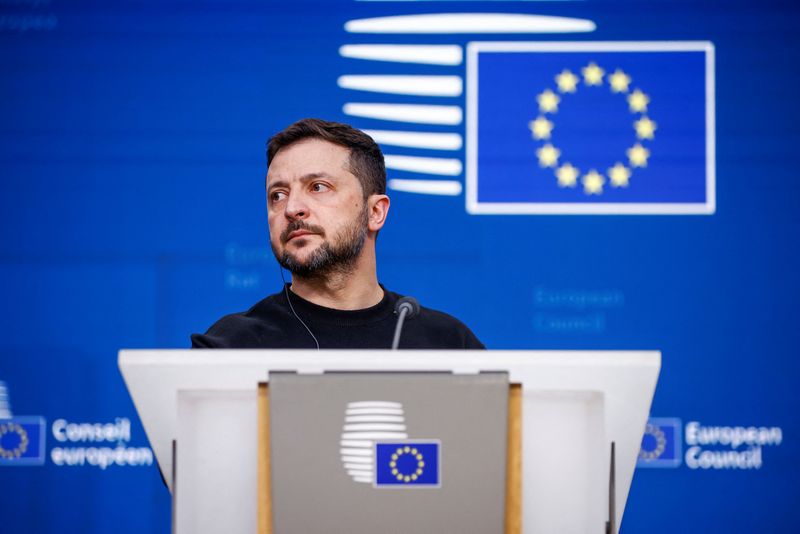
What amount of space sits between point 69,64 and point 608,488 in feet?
8.82

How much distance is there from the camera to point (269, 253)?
2977 millimetres

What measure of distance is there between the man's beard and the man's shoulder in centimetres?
11

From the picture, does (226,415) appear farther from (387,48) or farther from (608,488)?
(387,48)

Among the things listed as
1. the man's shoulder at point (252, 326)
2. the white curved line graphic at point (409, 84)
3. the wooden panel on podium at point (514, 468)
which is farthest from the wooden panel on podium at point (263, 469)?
the white curved line graphic at point (409, 84)

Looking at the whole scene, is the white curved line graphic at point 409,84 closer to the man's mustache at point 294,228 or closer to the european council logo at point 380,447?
the man's mustache at point 294,228

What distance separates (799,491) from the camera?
114 inches

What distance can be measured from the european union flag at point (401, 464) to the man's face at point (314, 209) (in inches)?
41.2

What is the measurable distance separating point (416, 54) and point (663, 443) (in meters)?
1.65

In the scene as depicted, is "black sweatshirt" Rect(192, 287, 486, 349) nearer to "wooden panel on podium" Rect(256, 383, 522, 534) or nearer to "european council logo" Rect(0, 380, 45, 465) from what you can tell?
"wooden panel on podium" Rect(256, 383, 522, 534)

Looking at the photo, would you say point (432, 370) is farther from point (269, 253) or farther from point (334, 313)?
point (269, 253)

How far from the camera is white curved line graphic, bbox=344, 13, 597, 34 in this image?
300 cm

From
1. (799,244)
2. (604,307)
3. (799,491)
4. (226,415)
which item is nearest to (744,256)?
(799,244)

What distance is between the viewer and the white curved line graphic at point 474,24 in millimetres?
3000

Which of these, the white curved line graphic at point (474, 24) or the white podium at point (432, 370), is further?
the white curved line graphic at point (474, 24)
